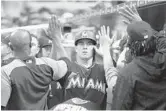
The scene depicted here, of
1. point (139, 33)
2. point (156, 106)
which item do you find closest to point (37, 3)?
point (139, 33)

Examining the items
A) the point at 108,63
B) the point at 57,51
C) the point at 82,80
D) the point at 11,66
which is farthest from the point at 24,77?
the point at 108,63

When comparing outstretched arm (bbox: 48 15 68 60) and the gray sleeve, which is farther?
outstretched arm (bbox: 48 15 68 60)

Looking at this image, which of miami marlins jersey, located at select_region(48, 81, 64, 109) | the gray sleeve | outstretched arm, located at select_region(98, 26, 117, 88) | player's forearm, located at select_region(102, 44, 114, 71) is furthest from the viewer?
miami marlins jersey, located at select_region(48, 81, 64, 109)

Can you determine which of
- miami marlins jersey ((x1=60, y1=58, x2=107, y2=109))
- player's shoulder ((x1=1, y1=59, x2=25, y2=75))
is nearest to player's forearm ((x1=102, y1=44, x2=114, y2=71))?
miami marlins jersey ((x1=60, y1=58, x2=107, y2=109))

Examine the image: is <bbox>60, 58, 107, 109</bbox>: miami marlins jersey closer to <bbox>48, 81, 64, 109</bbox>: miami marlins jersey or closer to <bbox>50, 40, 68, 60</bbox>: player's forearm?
<bbox>50, 40, 68, 60</bbox>: player's forearm

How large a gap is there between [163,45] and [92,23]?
1.56m

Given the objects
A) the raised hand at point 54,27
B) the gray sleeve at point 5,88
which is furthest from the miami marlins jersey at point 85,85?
the gray sleeve at point 5,88

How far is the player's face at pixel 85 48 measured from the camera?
2881 millimetres

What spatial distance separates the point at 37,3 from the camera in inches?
153

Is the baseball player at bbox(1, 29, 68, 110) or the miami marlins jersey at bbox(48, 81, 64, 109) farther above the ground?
the baseball player at bbox(1, 29, 68, 110)

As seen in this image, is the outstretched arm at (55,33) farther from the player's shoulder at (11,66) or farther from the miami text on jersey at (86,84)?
the player's shoulder at (11,66)

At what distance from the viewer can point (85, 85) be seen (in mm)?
2686

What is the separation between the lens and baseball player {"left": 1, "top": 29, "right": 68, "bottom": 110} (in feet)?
7.36

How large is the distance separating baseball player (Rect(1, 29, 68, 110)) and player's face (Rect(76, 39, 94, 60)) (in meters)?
0.50
